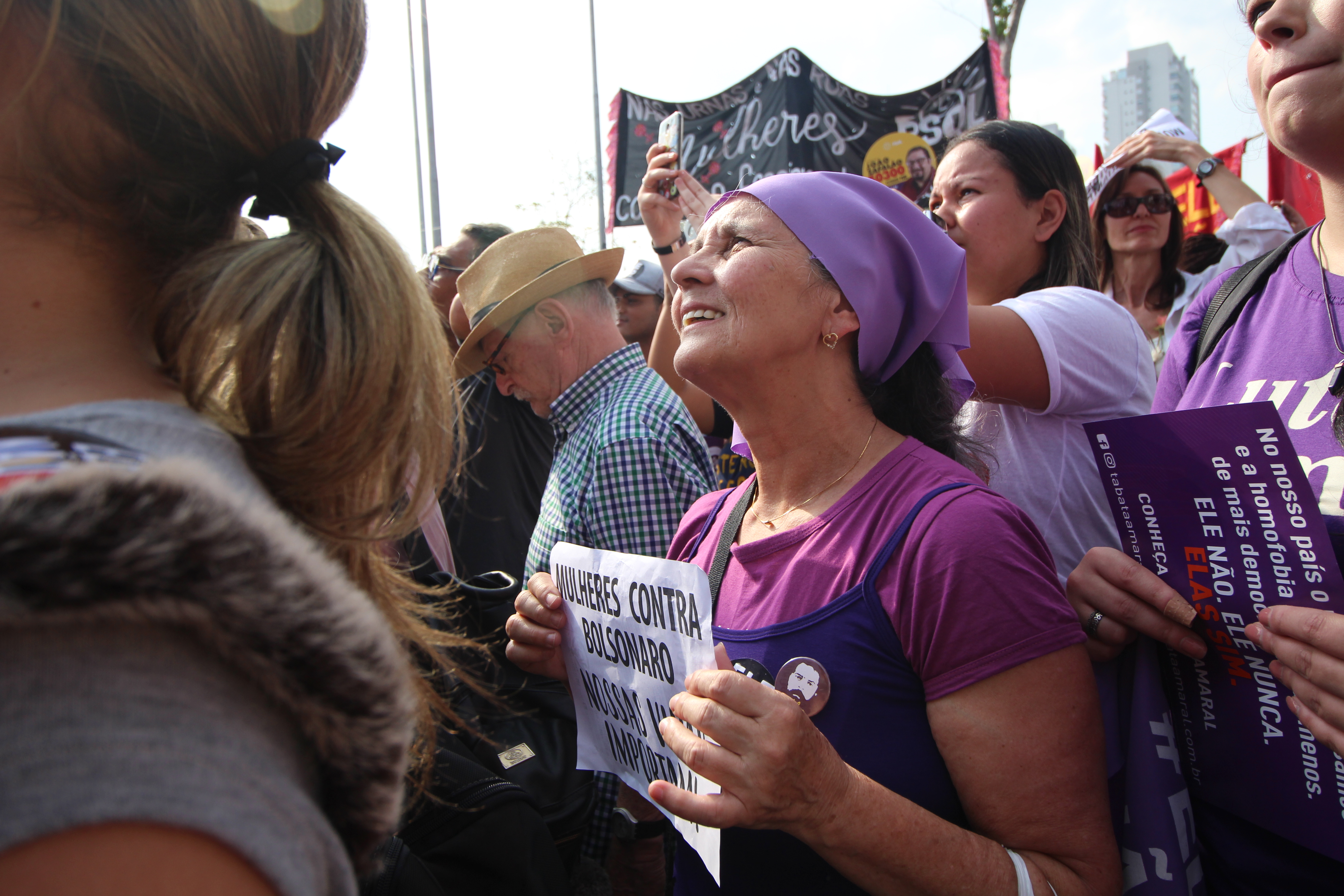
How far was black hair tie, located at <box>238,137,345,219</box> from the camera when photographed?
0.92 meters

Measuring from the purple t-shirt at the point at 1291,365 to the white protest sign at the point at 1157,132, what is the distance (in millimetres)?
2710

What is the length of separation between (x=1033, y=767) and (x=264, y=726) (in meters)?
1.20

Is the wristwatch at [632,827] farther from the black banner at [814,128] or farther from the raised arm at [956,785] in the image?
the black banner at [814,128]

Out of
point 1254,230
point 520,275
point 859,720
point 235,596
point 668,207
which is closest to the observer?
point 235,596

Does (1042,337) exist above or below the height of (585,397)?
above

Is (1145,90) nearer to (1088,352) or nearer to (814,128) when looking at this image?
(814,128)

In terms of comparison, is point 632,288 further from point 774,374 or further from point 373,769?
point 373,769

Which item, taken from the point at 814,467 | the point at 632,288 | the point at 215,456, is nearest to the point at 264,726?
the point at 215,456

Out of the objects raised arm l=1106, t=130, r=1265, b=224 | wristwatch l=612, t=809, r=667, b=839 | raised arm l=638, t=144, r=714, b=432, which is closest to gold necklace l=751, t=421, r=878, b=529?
raised arm l=638, t=144, r=714, b=432

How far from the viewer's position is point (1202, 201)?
599 cm

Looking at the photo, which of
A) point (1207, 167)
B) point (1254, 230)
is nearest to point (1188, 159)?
point (1207, 167)

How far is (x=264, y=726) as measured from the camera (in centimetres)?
62

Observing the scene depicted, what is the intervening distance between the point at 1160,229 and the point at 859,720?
3.89 metres

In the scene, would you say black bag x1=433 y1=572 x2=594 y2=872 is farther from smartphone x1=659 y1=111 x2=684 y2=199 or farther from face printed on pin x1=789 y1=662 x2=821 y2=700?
smartphone x1=659 y1=111 x2=684 y2=199
